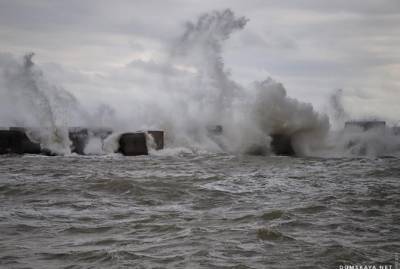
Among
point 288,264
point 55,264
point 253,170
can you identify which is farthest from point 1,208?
point 253,170

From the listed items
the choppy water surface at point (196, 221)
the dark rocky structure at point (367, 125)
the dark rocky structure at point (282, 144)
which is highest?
the dark rocky structure at point (367, 125)

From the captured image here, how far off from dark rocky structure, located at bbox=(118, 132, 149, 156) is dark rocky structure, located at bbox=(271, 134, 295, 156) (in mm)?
5741

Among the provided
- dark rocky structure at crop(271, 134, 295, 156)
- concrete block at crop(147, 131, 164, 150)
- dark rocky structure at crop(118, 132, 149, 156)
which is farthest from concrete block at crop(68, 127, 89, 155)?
dark rocky structure at crop(271, 134, 295, 156)

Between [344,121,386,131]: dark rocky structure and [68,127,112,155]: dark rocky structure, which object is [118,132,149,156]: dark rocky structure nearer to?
[68,127,112,155]: dark rocky structure

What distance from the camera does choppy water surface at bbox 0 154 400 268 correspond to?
5.67 m

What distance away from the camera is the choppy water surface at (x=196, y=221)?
Answer: 5.67m

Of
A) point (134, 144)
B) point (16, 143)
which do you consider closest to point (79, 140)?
point (134, 144)

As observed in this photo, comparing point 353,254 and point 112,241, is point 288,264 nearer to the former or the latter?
point 353,254

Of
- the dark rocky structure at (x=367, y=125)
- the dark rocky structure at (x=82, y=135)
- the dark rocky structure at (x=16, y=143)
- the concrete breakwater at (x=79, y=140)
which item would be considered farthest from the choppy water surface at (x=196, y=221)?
the dark rocky structure at (x=367, y=125)

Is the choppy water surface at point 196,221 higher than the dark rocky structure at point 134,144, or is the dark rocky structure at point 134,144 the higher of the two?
the dark rocky structure at point 134,144

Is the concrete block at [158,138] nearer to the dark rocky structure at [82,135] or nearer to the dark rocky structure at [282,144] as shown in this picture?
the dark rocky structure at [82,135]

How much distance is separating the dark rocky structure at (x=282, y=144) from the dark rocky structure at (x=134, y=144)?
5.74m

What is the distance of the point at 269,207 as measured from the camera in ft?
28.5

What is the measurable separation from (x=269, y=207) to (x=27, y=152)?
17.5 meters
